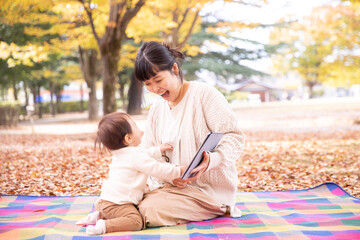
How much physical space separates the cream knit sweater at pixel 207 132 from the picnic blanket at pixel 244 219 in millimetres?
288

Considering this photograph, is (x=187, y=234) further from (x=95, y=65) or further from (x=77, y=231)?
(x=95, y=65)

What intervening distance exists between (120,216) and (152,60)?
1.17 meters

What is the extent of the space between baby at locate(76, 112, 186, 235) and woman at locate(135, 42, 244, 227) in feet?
0.42

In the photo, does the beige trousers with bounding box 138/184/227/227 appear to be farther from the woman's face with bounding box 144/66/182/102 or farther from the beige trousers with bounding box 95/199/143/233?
the woman's face with bounding box 144/66/182/102

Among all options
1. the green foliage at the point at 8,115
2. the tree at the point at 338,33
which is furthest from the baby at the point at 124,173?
the green foliage at the point at 8,115

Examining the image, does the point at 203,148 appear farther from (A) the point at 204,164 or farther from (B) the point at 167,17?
(B) the point at 167,17

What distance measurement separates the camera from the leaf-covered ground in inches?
193

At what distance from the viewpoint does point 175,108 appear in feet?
9.86

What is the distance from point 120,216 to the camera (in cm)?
270

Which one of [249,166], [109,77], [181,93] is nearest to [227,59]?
[109,77]

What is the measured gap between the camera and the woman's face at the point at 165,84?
274 centimetres

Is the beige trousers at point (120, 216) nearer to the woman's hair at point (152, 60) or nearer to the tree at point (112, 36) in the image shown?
the woman's hair at point (152, 60)

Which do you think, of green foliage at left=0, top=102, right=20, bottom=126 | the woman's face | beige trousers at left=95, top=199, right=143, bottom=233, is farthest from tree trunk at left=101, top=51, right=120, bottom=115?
green foliage at left=0, top=102, right=20, bottom=126

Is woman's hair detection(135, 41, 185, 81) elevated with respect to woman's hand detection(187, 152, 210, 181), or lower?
elevated
